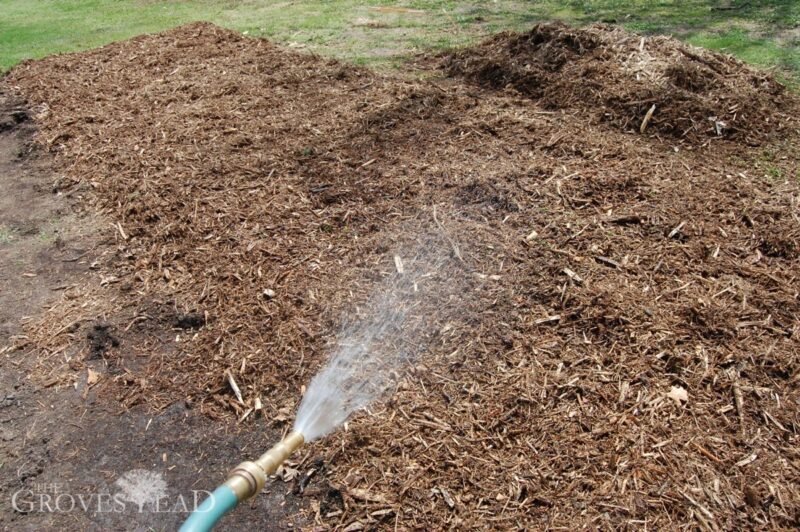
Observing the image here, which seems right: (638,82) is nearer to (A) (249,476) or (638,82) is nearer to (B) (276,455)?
(B) (276,455)

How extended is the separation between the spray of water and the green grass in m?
4.81

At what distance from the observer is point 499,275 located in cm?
350

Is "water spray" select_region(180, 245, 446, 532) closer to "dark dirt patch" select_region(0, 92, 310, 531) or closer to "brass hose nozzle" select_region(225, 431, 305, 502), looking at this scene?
"dark dirt patch" select_region(0, 92, 310, 531)

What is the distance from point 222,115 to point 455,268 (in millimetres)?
3431

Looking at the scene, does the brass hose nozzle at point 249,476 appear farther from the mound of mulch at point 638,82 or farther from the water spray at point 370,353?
the mound of mulch at point 638,82

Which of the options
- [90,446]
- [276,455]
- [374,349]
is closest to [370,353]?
[374,349]

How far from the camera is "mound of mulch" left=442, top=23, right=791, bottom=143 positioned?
5.05 m

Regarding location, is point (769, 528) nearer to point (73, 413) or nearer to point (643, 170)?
point (643, 170)

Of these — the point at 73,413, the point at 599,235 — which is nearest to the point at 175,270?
the point at 73,413

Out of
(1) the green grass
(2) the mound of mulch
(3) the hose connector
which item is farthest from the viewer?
(1) the green grass

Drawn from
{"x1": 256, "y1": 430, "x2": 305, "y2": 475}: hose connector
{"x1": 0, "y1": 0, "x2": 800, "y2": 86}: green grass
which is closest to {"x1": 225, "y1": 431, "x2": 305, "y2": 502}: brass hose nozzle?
{"x1": 256, "y1": 430, "x2": 305, "y2": 475}: hose connector

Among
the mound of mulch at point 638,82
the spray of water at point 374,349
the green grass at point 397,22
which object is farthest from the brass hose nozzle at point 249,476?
the green grass at point 397,22

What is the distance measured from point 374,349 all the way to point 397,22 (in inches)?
306

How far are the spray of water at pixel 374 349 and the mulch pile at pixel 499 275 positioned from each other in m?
0.09
